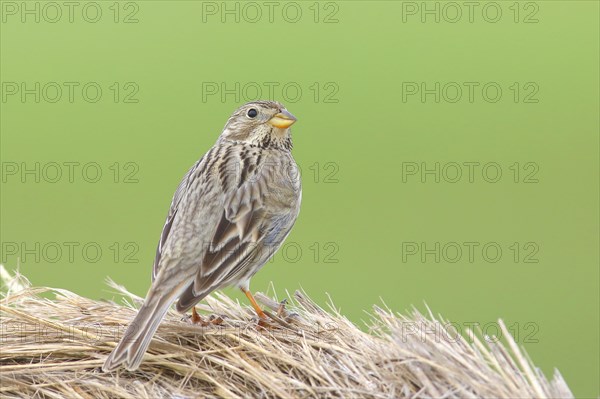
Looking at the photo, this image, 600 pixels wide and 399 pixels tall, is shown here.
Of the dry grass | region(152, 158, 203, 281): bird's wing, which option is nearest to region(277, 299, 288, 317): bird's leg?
the dry grass

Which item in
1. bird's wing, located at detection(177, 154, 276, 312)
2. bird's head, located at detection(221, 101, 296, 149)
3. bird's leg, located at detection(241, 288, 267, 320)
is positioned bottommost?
bird's leg, located at detection(241, 288, 267, 320)

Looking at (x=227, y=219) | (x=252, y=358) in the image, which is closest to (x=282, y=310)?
(x=252, y=358)

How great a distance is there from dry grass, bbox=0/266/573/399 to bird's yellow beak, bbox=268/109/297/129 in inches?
61.1

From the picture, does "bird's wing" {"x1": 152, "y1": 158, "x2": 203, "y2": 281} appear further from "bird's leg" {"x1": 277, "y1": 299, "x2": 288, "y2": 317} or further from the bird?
"bird's leg" {"x1": 277, "y1": 299, "x2": 288, "y2": 317}

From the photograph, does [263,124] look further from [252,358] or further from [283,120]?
[252,358]

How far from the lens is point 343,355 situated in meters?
5.05

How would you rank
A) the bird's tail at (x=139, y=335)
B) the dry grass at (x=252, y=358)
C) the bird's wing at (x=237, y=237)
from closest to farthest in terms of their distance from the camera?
the dry grass at (x=252, y=358) < the bird's tail at (x=139, y=335) < the bird's wing at (x=237, y=237)

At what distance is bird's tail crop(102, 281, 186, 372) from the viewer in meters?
4.98

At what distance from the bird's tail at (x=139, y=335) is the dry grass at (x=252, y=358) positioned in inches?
6.2

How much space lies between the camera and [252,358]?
5211 millimetres

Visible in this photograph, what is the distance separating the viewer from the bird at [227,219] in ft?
18.0

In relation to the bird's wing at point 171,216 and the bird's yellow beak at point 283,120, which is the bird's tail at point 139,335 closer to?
the bird's wing at point 171,216

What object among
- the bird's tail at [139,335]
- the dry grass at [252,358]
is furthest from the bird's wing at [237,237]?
the dry grass at [252,358]

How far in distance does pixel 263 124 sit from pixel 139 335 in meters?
2.45
